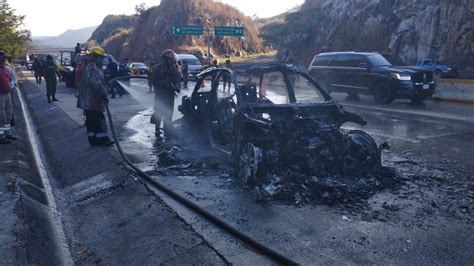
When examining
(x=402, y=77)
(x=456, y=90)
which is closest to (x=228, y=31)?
(x=456, y=90)

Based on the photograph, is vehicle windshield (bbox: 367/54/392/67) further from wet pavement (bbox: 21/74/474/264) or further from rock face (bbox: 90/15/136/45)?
rock face (bbox: 90/15/136/45)

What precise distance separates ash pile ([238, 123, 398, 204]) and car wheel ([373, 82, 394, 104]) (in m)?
10.1

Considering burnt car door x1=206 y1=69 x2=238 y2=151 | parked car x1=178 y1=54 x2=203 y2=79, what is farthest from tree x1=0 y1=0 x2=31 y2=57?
burnt car door x1=206 y1=69 x2=238 y2=151

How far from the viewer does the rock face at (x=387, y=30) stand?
25797 mm

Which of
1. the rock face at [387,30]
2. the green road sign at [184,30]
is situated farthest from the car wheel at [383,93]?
the green road sign at [184,30]

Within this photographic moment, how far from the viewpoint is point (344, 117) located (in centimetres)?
693

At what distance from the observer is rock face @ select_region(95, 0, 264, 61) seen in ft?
207

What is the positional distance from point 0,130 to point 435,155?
856cm

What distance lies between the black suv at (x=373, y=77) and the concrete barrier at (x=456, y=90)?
1.62 m

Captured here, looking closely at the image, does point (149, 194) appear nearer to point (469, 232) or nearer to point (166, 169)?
point (166, 169)

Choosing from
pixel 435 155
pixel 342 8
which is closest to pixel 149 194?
pixel 435 155

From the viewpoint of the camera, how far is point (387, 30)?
101 feet

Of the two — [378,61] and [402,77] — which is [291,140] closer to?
[402,77]

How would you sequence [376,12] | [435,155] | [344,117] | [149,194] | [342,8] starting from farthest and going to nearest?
1. [342,8]
2. [376,12]
3. [435,155]
4. [344,117]
5. [149,194]
